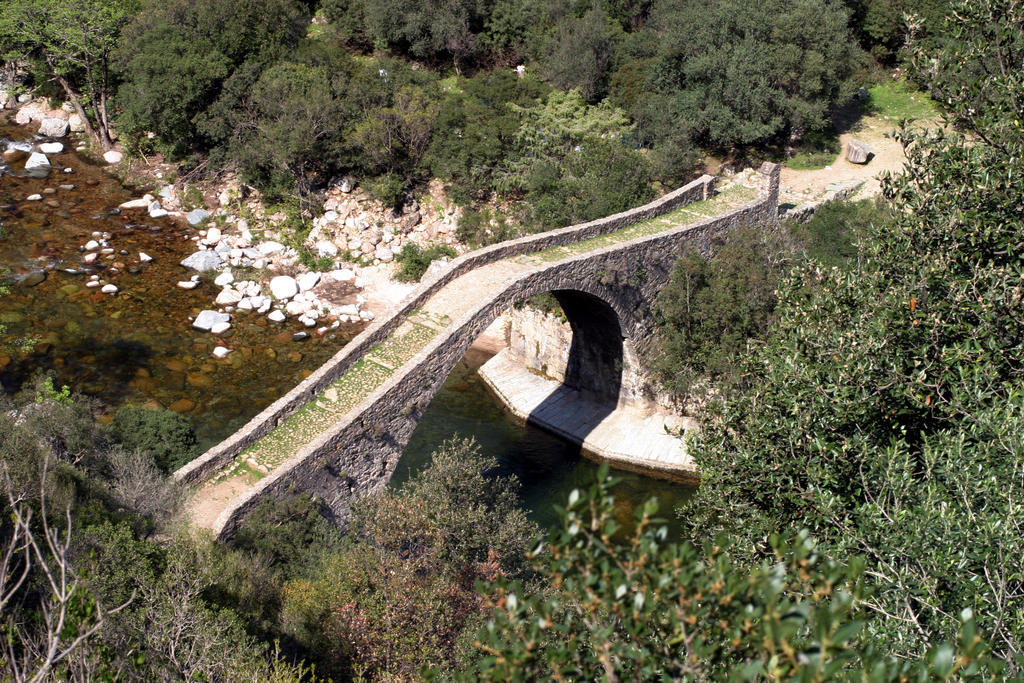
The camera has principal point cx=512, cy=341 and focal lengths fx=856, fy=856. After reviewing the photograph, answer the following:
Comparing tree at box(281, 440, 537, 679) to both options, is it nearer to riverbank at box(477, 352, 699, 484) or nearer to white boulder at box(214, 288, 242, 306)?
riverbank at box(477, 352, 699, 484)

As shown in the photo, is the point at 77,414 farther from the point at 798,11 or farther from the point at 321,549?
the point at 798,11

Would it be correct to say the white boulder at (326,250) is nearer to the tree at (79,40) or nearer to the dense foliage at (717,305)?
the dense foliage at (717,305)

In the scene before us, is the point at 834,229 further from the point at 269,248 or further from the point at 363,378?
the point at 269,248

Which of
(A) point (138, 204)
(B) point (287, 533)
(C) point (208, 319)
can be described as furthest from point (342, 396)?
(A) point (138, 204)

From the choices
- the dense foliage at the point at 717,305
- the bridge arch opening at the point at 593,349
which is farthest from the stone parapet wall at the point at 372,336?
the dense foliage at the point at 717,305

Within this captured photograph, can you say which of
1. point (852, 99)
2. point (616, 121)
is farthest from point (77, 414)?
point (852, 99)
